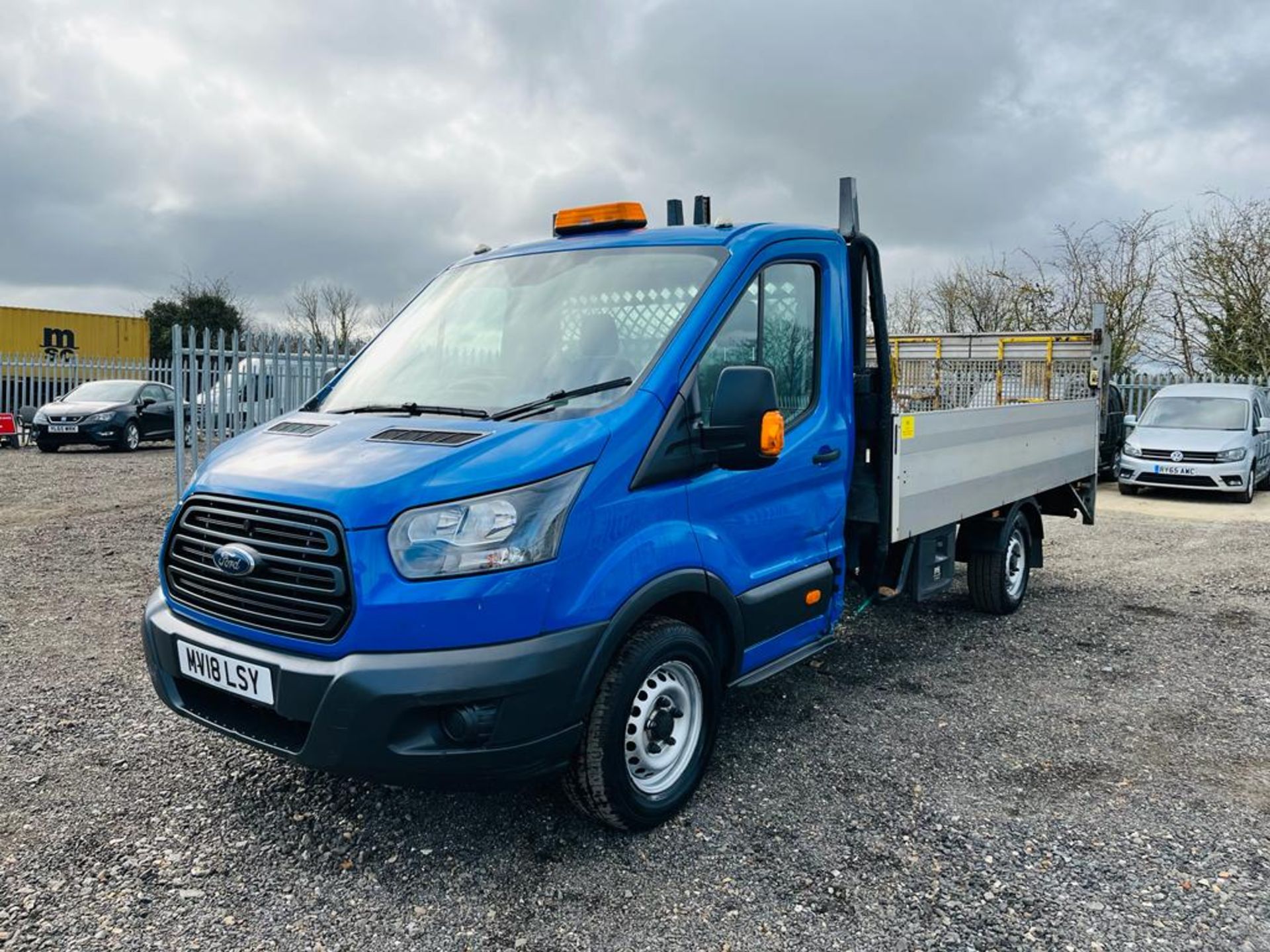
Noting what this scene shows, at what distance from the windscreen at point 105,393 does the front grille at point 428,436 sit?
16839 millimetres

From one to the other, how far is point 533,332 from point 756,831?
2.05m

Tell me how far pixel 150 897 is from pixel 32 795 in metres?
1.03

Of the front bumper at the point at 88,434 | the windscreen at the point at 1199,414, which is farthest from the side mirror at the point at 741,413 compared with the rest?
the front bumper at the point at 88,434

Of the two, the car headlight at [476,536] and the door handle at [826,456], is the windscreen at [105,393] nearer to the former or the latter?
the door handle at [826,456]

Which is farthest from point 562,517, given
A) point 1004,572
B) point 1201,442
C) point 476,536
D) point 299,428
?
point 1201,442

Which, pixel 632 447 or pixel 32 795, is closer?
pixel 632 447

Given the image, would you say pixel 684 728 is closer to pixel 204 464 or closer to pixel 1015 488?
pixel 204 464

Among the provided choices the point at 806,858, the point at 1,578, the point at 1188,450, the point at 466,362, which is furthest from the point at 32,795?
the point at 1188,450

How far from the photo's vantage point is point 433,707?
278cm

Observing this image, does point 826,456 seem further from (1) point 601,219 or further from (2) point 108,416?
(2) point 108,416

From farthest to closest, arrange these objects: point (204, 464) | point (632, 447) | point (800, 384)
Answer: point (800, 384) < point (204, 464) < point (632, 447)

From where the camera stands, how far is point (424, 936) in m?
2.76

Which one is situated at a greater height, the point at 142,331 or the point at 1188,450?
the point at 142,331

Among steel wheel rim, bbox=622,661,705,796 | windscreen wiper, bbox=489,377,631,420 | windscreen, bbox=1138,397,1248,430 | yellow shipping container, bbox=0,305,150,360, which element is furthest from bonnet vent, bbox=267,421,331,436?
yellow shipping container, bbox=0,305,150,360
